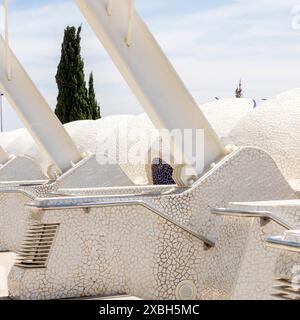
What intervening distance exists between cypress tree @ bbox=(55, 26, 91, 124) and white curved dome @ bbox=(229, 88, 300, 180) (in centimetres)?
1623

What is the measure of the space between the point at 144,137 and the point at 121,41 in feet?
28.4

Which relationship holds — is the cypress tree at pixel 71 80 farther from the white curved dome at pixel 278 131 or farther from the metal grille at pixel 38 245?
the metal grille at pixel 38 245

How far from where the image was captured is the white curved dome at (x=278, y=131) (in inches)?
463

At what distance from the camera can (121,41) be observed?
377 inches

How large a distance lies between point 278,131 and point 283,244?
6364mm

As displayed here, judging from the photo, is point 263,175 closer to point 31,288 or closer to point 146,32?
point 146,32

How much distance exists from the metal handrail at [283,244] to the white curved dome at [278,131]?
564 cm

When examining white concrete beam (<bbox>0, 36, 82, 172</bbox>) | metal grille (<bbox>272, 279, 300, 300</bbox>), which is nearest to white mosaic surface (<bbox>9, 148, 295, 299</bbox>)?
metal grille (<bbox>272, 279, 300, 300</bbox>)

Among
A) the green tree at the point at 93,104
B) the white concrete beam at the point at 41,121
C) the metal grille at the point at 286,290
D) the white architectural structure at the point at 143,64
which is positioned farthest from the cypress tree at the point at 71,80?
the metal grille at the point at 286,290

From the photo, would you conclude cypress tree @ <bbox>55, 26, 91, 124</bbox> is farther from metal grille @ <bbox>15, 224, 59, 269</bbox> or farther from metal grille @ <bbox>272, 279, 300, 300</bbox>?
metal grille @ <bbox>272, 279, 300, 300</bbox>

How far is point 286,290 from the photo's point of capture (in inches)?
238

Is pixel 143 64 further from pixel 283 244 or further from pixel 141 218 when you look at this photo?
pixel 283 244

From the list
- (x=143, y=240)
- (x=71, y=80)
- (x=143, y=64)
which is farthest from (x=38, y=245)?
(x=71, y=80)

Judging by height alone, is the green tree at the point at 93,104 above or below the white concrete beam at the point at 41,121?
above
